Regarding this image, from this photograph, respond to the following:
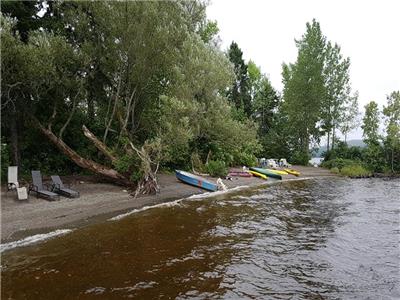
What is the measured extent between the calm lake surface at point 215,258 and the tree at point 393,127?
25674mm

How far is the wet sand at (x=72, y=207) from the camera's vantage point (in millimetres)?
12095

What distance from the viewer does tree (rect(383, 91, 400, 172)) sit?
38719 millimetres

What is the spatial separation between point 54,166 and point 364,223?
17522mm

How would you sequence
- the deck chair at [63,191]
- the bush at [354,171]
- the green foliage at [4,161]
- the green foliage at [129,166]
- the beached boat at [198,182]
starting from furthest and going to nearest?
1. the bush at [354,171]
2. the beached boat at [198,182]
3. the green foliage at [129,166]
4. the green foliage at [4,161]
5. the deck chair at [63,191]

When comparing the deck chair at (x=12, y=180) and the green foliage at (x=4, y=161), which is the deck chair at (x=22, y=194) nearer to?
the deck chair at (x=12, y=180)

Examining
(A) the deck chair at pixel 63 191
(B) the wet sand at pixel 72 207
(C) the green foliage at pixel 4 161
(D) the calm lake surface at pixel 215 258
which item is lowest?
(D) the calm lake surface at pixel 215 258

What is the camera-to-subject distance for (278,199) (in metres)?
20.8

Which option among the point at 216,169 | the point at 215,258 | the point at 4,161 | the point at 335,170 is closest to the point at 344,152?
the point at 335,170

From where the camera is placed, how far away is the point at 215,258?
10219mm

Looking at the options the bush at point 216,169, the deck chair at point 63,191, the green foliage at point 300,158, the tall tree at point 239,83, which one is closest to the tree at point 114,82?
the deck chair at point 63,191

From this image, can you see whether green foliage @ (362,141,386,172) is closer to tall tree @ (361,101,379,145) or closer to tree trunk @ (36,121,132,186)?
tall tree @ (361,101,379,145)

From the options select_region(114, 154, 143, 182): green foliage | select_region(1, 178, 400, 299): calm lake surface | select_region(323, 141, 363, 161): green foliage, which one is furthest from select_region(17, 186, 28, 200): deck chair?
select_region(323, 141, 363, 161): green foliage

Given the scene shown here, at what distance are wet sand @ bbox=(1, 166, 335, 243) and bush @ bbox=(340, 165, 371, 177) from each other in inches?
900

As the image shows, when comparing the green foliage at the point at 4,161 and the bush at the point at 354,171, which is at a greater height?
the green foliage at the point at 4,161
